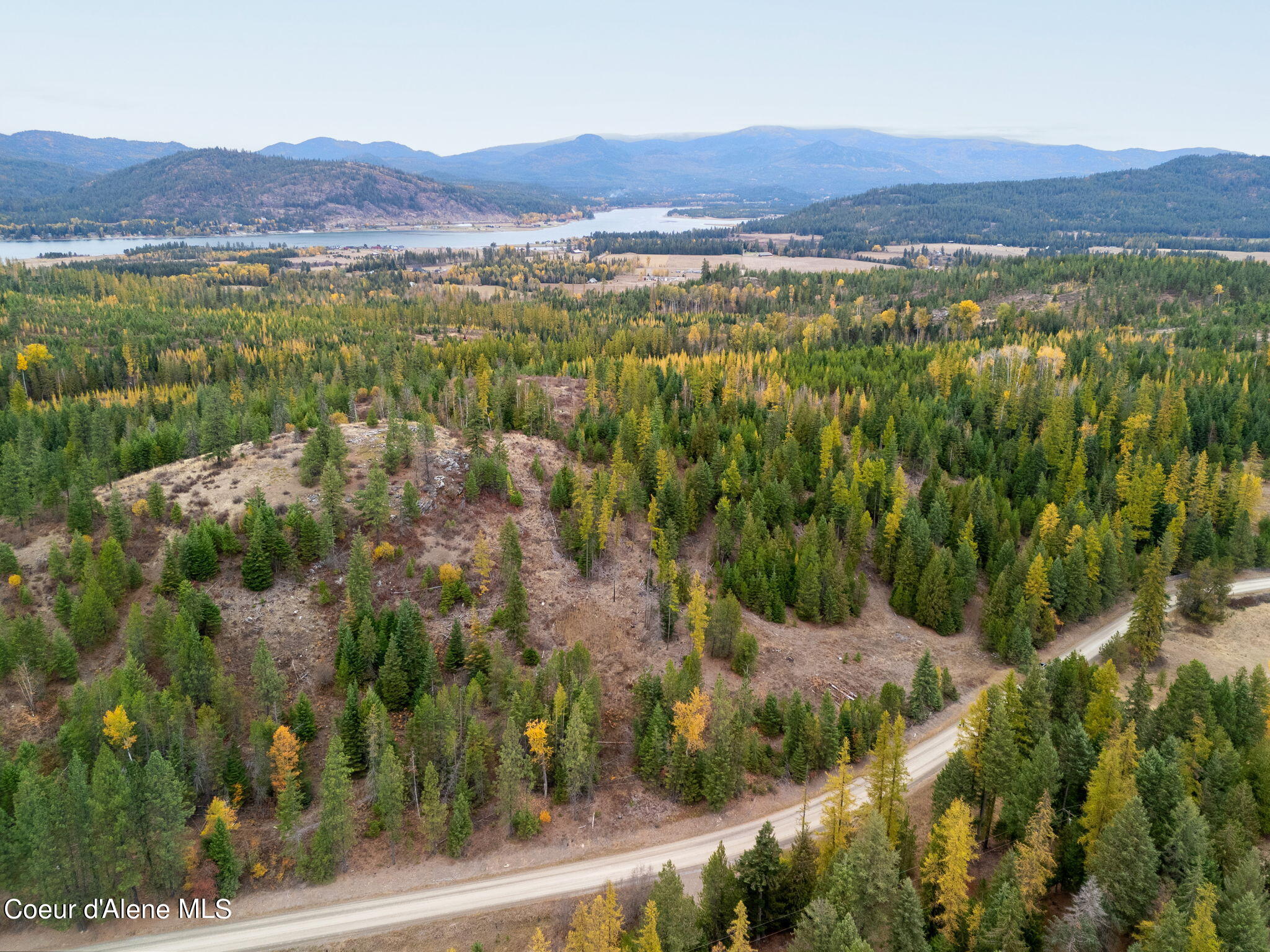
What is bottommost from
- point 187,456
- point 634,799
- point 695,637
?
point 634,799

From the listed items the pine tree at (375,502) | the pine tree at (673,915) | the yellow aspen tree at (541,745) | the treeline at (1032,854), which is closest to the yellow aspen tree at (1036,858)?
the treeline at (1032,854)

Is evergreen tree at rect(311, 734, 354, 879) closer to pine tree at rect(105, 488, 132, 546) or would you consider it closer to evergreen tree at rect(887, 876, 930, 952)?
evergreen tree at rect(887, 876, 930, 952)

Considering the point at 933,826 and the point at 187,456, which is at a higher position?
the point at 187,456

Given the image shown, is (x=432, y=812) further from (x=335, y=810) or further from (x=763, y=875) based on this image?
(x=763, y=875)

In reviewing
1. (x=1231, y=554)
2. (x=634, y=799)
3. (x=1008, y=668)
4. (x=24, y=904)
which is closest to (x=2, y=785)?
(x=24, y=904)

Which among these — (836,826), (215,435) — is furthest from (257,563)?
(836,826)

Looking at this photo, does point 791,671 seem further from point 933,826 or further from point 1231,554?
point 1231,554
